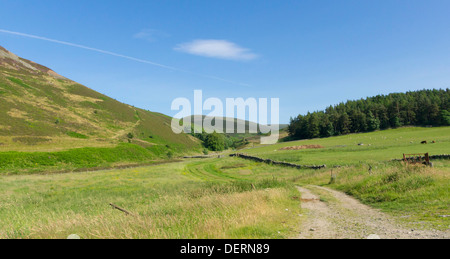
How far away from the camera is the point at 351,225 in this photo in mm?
9852

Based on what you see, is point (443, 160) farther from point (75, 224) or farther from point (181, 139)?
point (181, 139)

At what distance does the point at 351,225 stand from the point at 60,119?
115624 millimetres

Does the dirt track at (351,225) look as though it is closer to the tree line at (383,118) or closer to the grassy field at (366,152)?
the grassy field at (366,152)

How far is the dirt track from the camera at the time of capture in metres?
8.16

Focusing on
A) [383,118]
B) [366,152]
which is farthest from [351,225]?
[383,118]

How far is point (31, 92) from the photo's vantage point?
361 ft

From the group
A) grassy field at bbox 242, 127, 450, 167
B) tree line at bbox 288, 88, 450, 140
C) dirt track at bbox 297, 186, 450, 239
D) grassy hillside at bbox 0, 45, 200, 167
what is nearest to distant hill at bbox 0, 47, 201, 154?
grassy hillside at bbox 0, 45, 200, 167

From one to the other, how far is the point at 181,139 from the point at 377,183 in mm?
129574

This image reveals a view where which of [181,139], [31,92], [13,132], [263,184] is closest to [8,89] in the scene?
[31,92]

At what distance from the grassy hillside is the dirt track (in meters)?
80.0

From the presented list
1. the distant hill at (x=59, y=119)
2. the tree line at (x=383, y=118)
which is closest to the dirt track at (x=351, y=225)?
the distant hill at (x=59, y=119)

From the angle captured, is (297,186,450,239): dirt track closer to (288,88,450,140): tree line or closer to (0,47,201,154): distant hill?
(0,47,201,154): distant hill

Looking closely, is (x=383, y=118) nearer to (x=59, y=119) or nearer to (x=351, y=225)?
(x=351, y=225)

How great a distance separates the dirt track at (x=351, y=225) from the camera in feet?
26.8
